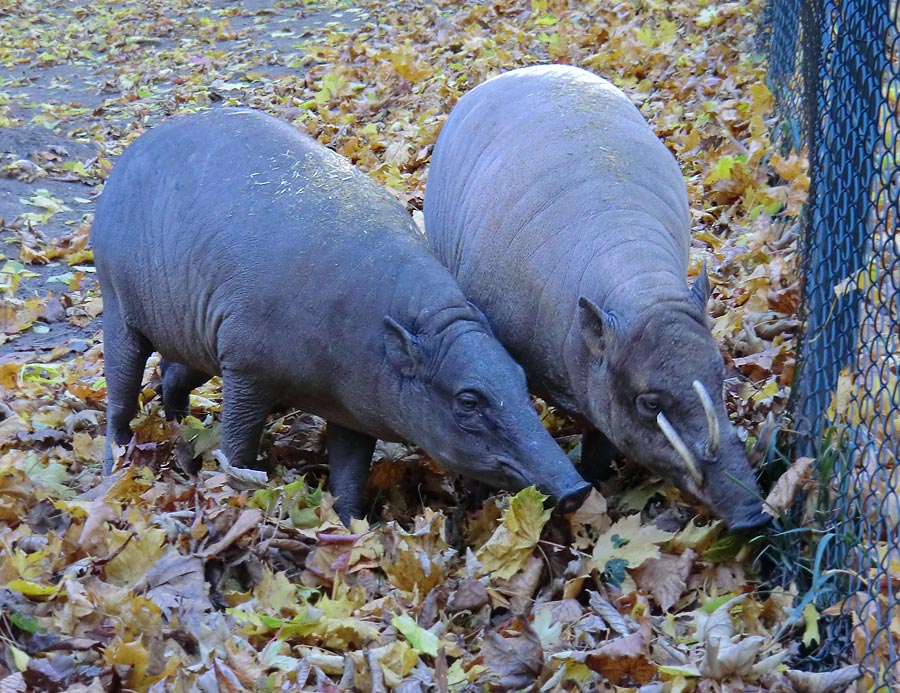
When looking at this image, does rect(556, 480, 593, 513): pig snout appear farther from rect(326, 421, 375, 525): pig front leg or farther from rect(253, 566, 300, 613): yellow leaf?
rect(326, 421, 375, 525): pig front leg

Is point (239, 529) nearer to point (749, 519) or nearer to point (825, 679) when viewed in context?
point (749, 519)

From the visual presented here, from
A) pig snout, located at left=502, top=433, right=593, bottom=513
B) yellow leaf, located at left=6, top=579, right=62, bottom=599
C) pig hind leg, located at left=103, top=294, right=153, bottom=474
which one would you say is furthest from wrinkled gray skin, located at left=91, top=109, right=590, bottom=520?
yellow leaf, located at left=6, top=579, right=62, bottom=599

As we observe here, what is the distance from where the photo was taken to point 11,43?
54.5 ft

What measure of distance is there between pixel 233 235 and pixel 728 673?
2.68 meters

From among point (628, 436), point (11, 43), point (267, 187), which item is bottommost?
point (11, 43)

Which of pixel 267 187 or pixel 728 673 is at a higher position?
pixel 267 187

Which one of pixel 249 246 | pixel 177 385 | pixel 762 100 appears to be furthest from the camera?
pixel 762 100

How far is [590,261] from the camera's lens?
14.4 feet

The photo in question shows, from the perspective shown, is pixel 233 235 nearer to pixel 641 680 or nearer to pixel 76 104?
pixel 641 680

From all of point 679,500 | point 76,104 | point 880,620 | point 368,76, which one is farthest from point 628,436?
point 76,104

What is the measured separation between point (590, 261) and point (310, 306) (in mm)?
1121

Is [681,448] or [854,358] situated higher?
[854,358]

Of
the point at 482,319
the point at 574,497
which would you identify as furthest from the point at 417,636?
the point at 482,319

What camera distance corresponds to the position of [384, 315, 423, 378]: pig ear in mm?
4352
